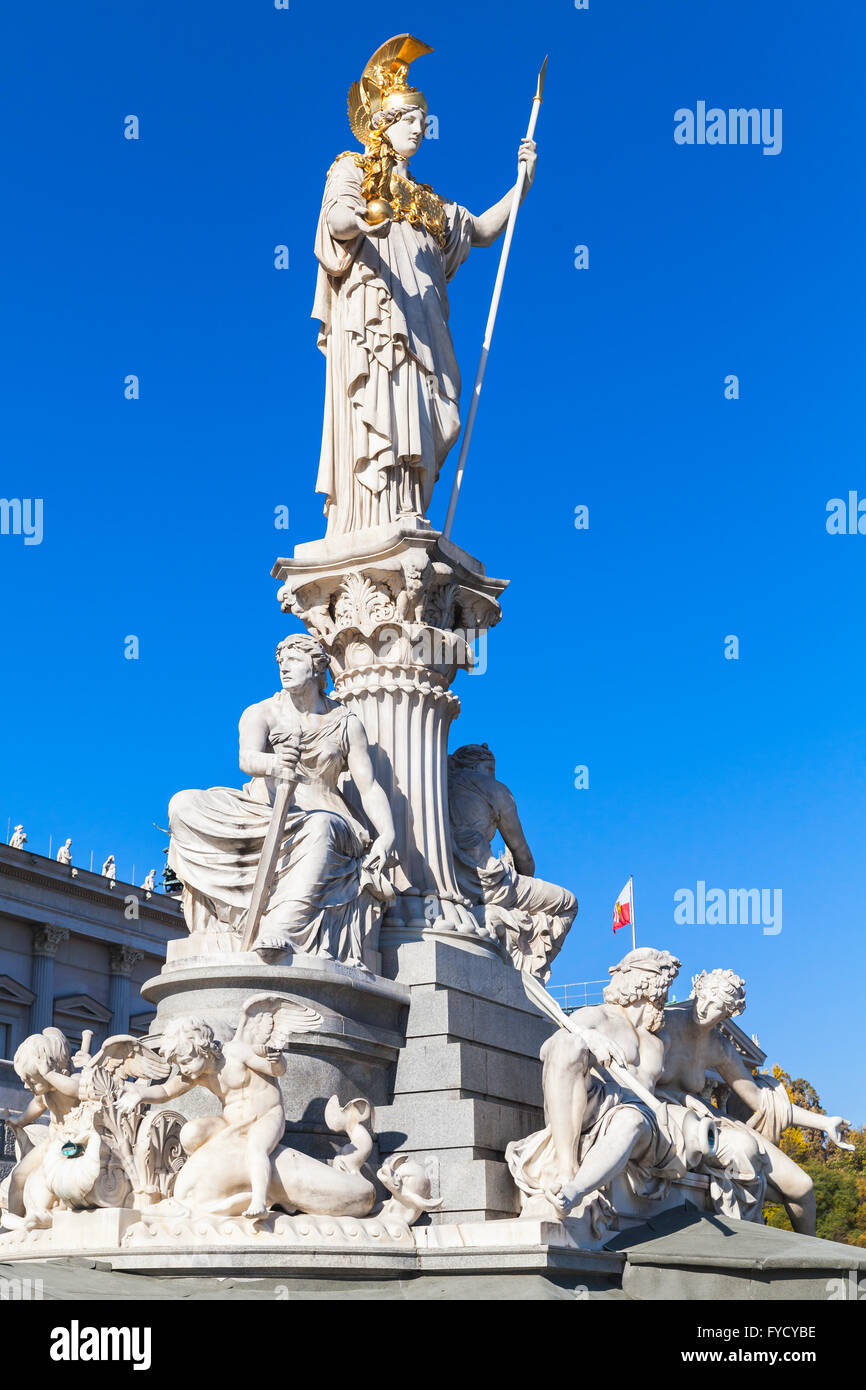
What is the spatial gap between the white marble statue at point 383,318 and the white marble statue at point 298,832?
8.04 feet

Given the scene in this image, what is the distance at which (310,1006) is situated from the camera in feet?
34.4

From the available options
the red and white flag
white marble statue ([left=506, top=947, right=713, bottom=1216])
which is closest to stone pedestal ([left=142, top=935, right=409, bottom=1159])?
white marble statue ([left=506, top=947, right=713, bottom=1216])

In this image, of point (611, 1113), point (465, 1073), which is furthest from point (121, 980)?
point (611, 1113)

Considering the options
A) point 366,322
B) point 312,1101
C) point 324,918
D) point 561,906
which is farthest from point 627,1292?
point 366,322

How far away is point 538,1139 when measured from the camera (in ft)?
32.7

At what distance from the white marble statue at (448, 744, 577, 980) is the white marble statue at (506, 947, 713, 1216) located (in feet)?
7.07

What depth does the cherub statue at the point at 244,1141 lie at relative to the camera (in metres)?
9.09

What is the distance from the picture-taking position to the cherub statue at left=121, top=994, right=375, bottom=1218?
29.8 ft

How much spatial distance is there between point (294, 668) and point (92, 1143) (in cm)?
402

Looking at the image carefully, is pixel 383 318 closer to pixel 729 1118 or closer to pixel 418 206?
pixel 418 206

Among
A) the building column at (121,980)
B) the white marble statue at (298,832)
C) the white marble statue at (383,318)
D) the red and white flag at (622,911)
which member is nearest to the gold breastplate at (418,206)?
the white marble statue at (383,318)

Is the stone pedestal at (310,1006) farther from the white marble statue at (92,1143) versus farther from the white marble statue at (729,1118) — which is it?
the white marble statue at (729,1118)

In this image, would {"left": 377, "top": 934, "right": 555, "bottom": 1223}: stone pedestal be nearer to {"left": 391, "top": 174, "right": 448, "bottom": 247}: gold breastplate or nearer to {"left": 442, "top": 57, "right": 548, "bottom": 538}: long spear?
{"left": 442, "top": 57, "right": 548, "bottom": 538}: long spear
